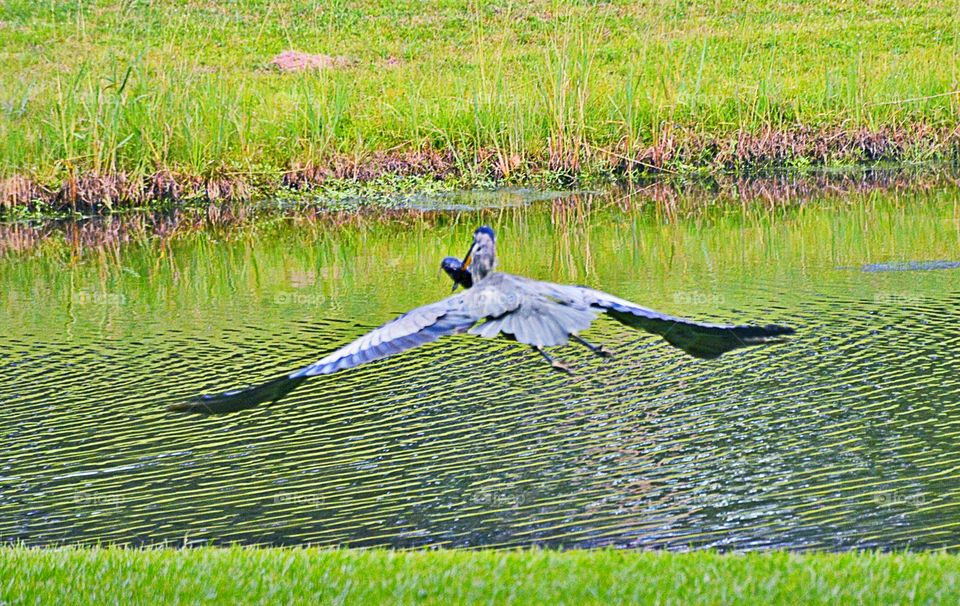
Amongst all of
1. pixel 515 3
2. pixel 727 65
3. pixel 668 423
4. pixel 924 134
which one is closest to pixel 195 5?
pixel 515 3

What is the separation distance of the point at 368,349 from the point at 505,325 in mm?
464

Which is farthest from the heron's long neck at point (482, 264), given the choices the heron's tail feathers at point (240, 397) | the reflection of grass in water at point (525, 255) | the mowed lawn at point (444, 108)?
the mowed lawn at point (444, 108)

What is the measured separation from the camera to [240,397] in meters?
4.10

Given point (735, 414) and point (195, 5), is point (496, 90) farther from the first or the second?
point (195, 5)

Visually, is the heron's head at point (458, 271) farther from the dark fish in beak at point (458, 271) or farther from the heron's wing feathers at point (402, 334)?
the heron's wing feathers at point (402, 334)

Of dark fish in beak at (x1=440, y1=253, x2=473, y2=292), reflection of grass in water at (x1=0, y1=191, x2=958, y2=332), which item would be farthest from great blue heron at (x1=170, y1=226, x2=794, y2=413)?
reflection of grass in water at (x1=0, y1=191, x2=958, y2=332)

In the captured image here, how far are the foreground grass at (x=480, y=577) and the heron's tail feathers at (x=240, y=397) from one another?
0.66 meters

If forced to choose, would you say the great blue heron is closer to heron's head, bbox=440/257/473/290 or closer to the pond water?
heron's head, bbox=440/257/473/290

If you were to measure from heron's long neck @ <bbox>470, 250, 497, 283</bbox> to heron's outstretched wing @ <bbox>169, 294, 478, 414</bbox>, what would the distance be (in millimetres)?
148

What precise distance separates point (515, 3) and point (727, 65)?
28.6 ft

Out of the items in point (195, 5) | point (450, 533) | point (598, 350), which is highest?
point (195, 5)

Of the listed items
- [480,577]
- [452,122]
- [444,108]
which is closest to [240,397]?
[480,577]

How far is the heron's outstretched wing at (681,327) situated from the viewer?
4.29 m

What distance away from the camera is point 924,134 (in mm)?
17547
